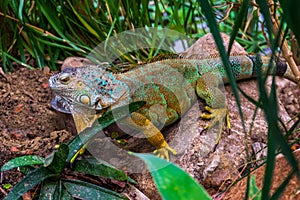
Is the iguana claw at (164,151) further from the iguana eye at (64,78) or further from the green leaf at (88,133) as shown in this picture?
the iguana eye at (64,78)

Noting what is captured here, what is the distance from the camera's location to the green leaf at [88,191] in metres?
1.89

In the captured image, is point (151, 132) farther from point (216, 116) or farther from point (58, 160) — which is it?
point (58, 160)

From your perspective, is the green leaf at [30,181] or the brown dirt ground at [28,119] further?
the brown dirt ground at [28,119]

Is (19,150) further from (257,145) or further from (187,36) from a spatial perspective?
(187,36)

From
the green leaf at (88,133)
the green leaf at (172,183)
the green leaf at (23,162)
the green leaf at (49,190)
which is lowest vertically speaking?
the green leaf at (49,190)

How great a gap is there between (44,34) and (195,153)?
4.98 ft

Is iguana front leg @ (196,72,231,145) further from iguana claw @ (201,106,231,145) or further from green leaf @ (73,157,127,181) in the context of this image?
green leaf @ (73,157,127,181)

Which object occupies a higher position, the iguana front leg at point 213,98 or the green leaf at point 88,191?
the iguana front leg at point 213,98

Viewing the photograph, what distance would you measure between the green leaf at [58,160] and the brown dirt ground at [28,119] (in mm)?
254

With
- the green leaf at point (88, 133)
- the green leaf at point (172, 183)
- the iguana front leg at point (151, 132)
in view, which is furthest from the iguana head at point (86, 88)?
the green leaf at point (172, 183)

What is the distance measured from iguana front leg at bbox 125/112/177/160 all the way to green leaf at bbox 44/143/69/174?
1.54 feet

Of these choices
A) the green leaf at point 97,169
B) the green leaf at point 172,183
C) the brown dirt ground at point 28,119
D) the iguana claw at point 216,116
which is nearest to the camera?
the green leaf at point 172,183

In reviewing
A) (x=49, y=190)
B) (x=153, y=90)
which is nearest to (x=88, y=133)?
(x=49, y=190)

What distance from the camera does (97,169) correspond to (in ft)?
6.53
